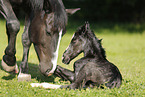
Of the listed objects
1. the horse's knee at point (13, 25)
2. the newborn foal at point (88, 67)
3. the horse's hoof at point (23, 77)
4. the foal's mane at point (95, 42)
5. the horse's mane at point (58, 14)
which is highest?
the horse's mane at point (58, 14)

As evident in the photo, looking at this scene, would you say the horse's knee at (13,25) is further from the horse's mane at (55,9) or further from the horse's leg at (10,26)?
the horse's mane at (55,9)

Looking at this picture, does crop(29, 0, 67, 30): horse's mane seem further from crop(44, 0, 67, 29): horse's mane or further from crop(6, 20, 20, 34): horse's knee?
crop(6, 20, 20, 34): horse's knee

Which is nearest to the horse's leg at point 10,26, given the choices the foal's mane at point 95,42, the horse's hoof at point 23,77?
the horse's hoof at point 23,77

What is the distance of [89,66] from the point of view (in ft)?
14.3

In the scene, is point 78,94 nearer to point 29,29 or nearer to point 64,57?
point 64,57

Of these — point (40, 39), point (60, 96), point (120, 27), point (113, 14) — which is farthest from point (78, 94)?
point (113, 14)

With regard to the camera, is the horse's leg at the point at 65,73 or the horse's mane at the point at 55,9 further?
the horse's leg at the point at 65,73

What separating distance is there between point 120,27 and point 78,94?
60.0 feet

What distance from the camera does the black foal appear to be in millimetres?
4266

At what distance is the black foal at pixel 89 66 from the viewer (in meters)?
4.27

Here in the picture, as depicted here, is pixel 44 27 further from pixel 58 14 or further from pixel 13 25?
pixel 13 25

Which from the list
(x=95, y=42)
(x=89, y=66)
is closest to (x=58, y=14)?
(x=95, y=42)

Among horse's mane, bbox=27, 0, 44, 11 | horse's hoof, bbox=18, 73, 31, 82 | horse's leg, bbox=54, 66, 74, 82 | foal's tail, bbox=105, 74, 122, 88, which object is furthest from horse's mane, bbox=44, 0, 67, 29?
foal's tail, bbox=105, 74, 122, 88

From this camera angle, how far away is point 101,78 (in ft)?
14.1
